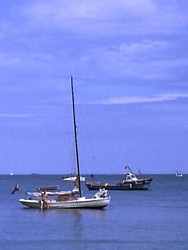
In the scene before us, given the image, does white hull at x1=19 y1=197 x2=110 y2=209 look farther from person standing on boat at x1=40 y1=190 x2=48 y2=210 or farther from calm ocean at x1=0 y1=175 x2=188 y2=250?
calm ocean at x1=0 y1=175 x2=188 y2=250

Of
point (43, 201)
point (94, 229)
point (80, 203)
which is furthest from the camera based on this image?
point (43, 201)

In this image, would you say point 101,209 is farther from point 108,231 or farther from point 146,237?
point 146,237

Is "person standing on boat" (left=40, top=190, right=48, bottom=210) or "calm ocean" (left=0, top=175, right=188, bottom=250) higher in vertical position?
"person standing on boat" (left=40, top=190, right=48, bottom=210)

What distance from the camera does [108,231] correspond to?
54.6 meters

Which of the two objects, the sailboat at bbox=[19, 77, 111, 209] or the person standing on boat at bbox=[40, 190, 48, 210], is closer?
the sailboat at bbox=[19, 77, 111, 209]

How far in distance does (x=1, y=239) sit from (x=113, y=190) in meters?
84.0

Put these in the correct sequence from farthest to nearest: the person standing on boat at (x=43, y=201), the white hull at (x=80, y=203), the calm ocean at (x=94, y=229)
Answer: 1. the person standing on boat at (x=43, y=201)
2. the white hull at (x=80, y=203)
3. the calm ocean at (x=94, y=229)

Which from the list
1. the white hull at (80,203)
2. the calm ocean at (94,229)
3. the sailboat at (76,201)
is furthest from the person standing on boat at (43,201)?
the calm ocean at (94,229)

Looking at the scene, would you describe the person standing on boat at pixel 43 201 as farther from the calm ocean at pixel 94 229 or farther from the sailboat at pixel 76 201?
the calm ocean at pixel 94 229

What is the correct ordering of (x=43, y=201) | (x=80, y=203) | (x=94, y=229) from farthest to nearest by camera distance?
(x=43, y=201) < (x=80, y=203) < (x=94, y=229)

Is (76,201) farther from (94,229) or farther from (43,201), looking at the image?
(94,229)

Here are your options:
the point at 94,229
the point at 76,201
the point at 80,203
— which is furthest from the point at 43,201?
the point at 94,229

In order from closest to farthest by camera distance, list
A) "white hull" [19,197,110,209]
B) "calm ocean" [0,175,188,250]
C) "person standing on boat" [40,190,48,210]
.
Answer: "calm ocean" [0,175,188,250] → "white hull" [19,197,110,209] → "person standing on boat" [40,190,48,210]

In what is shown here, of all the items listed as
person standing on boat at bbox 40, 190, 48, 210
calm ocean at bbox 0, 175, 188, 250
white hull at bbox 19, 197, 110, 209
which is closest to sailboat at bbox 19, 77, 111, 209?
white hull at bbox 19, 197, 110, 209
